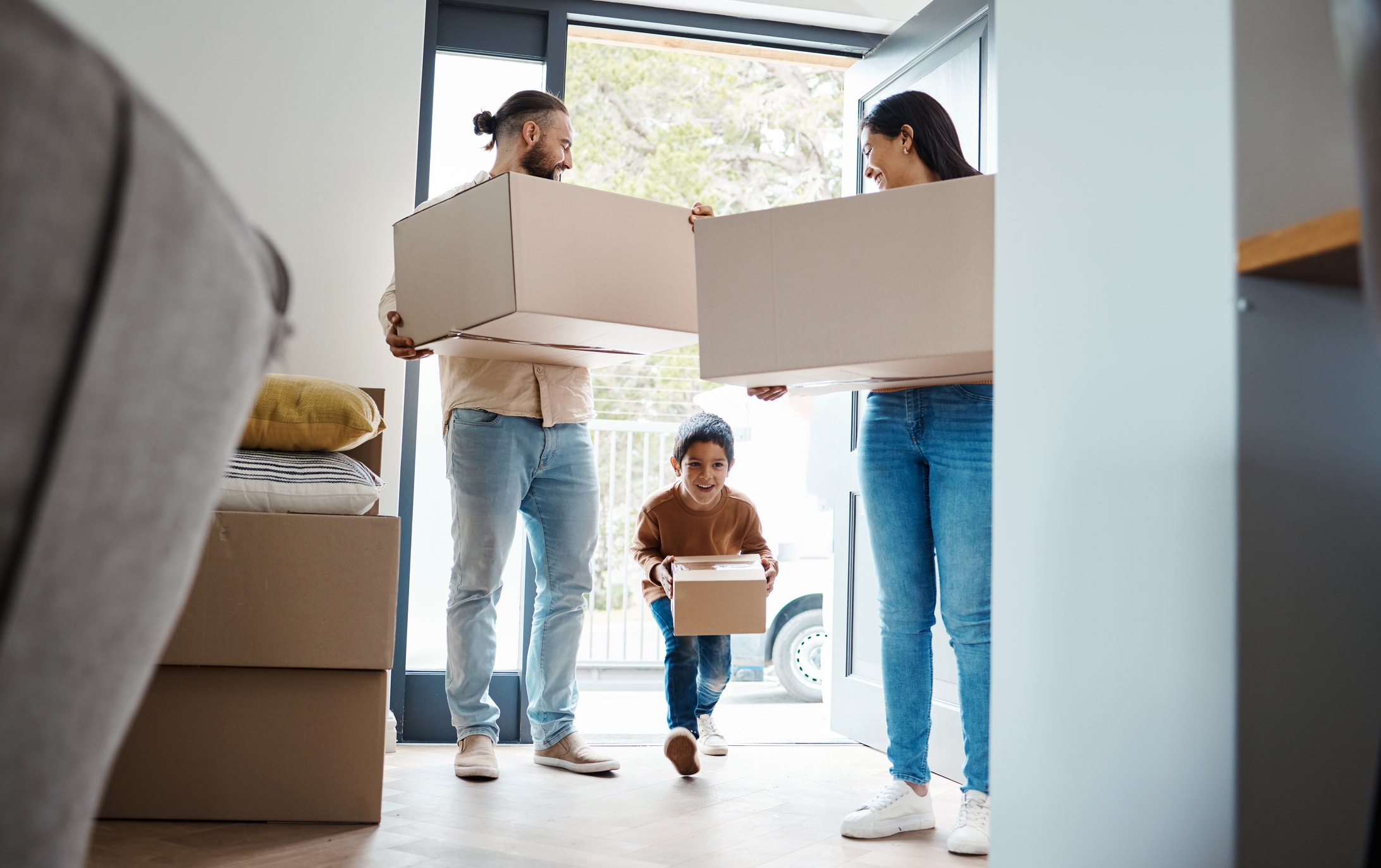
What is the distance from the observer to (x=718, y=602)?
2.02m

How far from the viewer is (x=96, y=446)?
1.11ft

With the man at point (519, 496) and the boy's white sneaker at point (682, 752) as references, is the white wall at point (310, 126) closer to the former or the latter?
the man at point (519, 496)

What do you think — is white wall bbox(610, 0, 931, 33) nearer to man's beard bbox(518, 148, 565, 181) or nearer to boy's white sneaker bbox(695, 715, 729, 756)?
man's beard bbox(518, 148, 565, 181)

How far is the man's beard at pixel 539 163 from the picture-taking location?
2033 millimetres

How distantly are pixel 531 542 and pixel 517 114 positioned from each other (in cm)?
93

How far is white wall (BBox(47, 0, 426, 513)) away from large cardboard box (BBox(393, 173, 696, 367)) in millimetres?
505

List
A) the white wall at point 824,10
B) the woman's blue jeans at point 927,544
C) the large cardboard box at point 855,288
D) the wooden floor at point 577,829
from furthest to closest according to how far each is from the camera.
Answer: the white wall at point 824,10
the woman's blue jeans at point 927,544
the wooden floor at point 577,829
the large cardboard box at point 855,288

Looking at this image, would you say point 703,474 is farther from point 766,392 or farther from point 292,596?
point 292,596

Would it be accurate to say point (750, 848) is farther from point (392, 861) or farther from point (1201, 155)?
point (1201, 155)

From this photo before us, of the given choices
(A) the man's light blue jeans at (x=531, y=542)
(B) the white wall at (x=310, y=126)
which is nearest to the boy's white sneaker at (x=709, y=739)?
(A) the man's light blue jeans at (x=531, y=542)

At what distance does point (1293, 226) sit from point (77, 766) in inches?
28.1

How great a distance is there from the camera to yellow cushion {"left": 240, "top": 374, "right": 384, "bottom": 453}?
70.6 inches

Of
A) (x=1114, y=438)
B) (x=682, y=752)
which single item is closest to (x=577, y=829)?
(x=682, y=752)

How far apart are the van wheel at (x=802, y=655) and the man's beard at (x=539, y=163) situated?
6.32ft
